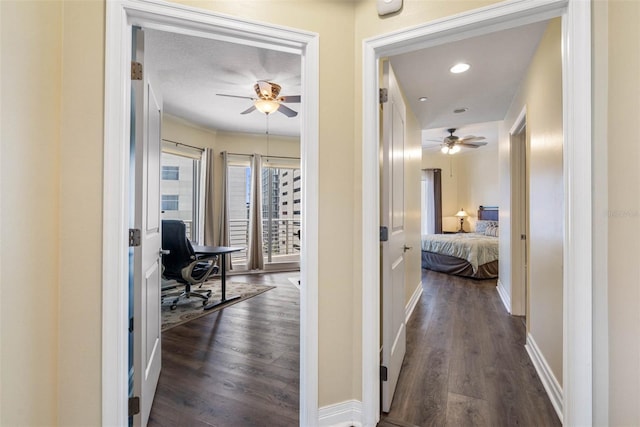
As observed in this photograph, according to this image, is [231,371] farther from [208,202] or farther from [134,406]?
[208,202]

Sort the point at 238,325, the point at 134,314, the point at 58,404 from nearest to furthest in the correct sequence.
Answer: the point at 58,404 → the point at 134,314 → the point at 238,325

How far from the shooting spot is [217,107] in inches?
172

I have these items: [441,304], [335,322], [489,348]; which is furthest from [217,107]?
[489,348]

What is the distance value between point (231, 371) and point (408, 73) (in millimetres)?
2855

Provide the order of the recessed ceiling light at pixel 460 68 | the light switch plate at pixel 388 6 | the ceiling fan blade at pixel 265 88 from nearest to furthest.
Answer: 1. the light switch plate at pixel 388 6
2. the recessed ceiling light at pixel 460 68
3. the ceiling fan blade at pixel 265 88

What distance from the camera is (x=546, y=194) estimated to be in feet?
6.81

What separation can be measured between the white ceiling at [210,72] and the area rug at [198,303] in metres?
2.56

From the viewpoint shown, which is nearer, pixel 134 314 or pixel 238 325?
pixel 134 314

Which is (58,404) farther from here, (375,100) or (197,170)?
(197,170)

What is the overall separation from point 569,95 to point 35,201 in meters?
2.10

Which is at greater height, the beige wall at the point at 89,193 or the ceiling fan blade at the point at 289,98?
the ceiling fan blade at the point at 289,98

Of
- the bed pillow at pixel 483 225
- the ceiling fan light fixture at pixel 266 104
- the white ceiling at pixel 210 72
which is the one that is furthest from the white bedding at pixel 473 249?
the ceiling fan light fixture at pixel 266 104

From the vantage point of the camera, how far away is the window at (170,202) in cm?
521

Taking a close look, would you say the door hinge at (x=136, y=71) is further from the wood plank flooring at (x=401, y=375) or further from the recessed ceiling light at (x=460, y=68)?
the recessed ceiling light at (x=460, y=68)
